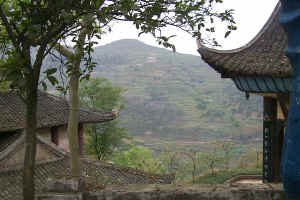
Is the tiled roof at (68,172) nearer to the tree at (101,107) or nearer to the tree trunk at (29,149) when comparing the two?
the tree trunk at (29,149)

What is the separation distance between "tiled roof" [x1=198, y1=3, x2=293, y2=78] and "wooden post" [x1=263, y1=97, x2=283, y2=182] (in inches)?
38.0

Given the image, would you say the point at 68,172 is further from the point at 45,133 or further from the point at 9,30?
the point at 9,30

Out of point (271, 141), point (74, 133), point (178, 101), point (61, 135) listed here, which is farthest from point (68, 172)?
point (178, 101)

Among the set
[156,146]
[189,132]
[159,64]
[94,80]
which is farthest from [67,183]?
[159,64]

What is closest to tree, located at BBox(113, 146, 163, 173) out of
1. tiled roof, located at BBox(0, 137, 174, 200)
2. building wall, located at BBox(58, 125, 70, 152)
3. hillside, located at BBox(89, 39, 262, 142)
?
building wall, located at BBox(58, 125, 70, 152)

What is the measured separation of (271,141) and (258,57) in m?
1.71

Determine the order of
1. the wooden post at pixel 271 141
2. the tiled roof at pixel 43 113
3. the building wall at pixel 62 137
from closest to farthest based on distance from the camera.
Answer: the wooden post at pixel 271 141, the tiled roof at pixel 43 113, the building wall at pixel 62 137

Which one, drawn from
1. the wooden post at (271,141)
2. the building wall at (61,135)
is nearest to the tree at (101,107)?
the building wall at (61,135)

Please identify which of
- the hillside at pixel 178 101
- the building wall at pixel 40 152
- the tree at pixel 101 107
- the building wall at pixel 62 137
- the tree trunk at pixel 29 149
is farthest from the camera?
the hillside at pixel 178 101

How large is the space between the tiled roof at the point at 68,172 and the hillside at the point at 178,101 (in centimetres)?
4319

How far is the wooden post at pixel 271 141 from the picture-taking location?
6.68 meters

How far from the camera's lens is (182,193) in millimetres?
3137

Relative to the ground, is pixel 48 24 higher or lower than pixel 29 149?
higher

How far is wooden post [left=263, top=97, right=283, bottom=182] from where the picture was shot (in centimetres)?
668
